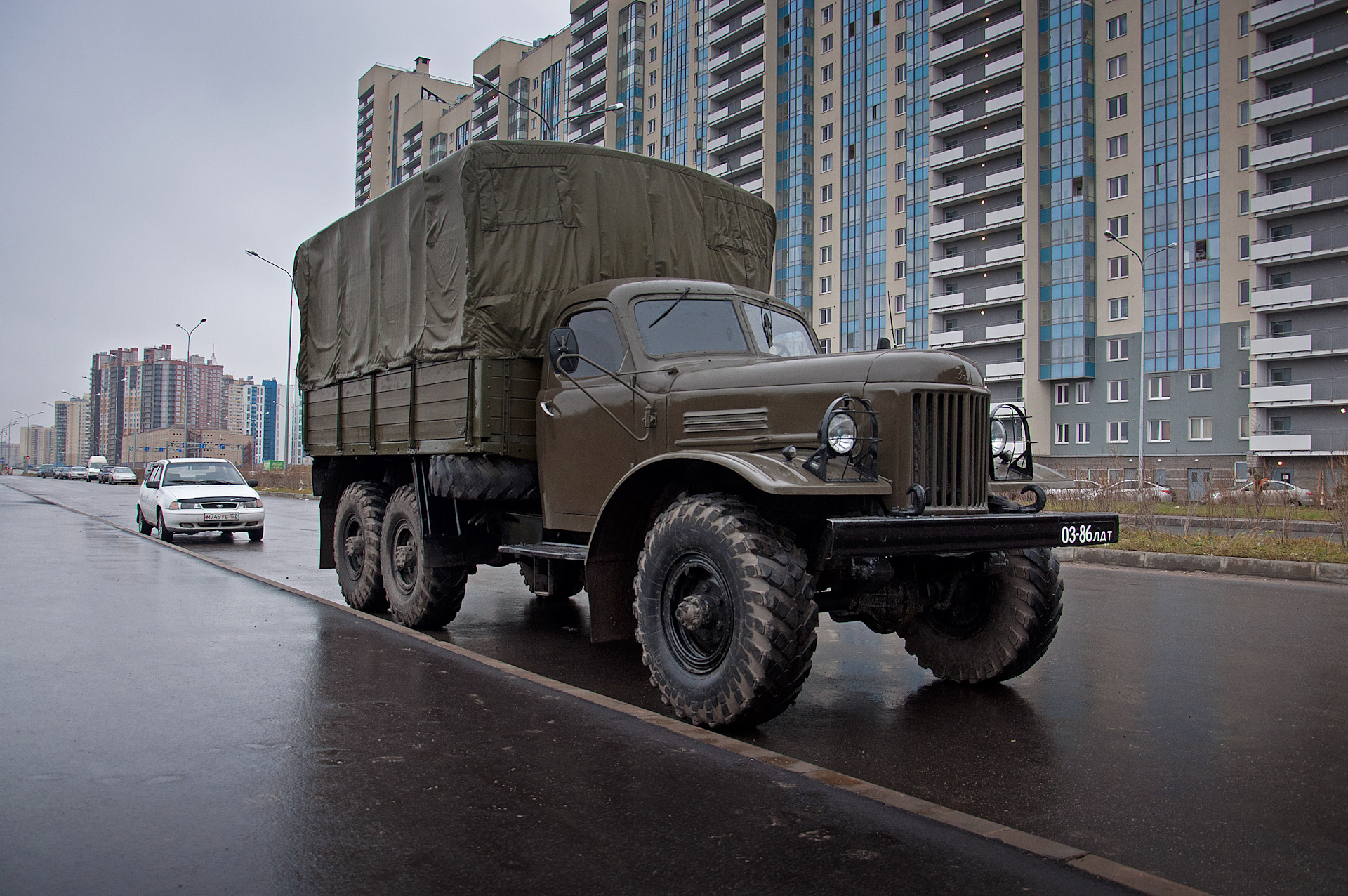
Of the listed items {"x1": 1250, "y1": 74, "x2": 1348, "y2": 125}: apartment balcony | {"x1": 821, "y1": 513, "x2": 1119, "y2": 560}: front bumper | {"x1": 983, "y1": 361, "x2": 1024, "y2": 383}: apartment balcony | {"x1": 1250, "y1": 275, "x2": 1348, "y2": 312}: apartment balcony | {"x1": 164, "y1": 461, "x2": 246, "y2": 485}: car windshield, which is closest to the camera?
{"x1": 821, "y1": 513, "x2": 1119, "y2": 560}: front bumper

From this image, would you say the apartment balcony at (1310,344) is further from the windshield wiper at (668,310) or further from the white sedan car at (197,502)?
the windshield wiper at (668,310)

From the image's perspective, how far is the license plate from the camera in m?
5.57

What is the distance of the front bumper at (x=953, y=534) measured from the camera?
470 centimetres

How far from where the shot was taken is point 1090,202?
2157 inches

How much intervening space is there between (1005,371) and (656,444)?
5583cm

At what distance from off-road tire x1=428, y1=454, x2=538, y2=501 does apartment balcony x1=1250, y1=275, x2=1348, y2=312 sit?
51358 mm

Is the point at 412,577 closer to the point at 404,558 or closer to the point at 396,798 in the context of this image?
the point at 404,558

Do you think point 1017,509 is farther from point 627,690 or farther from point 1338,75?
point 1338,75

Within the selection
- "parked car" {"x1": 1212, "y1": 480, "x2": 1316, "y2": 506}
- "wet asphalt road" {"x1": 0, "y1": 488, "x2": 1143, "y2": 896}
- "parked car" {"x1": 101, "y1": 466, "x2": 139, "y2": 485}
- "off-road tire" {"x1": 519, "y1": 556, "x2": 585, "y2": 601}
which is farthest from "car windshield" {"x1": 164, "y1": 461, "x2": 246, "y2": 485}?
"parked car" {"x1": 101, "y1": 466, "x2": 139, "y2": 485}

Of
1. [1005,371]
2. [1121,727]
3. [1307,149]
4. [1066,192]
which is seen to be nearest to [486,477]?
[1121,727]

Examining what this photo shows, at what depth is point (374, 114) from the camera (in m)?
121

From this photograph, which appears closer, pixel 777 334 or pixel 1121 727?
pixel 1121 727

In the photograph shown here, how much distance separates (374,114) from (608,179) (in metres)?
125

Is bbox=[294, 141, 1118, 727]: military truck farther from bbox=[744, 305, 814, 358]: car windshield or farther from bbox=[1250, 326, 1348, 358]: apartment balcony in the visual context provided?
bbox=[1250, 326, 1348, 358]: apartment balcony
